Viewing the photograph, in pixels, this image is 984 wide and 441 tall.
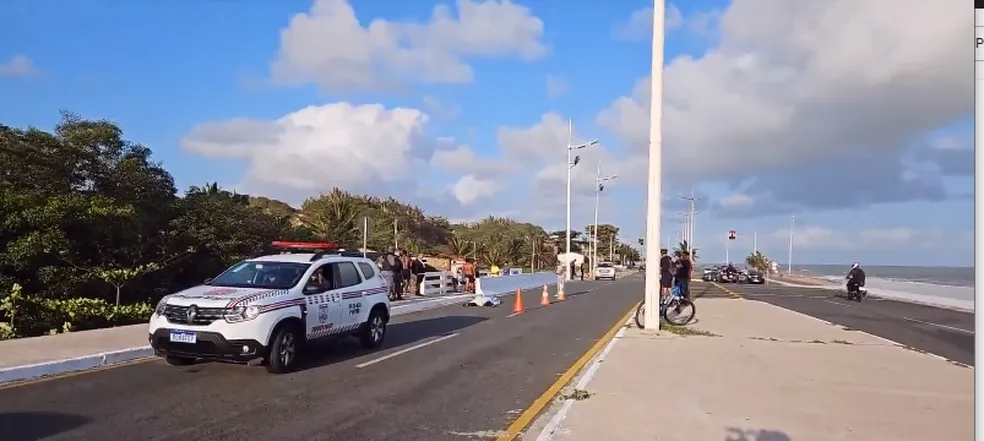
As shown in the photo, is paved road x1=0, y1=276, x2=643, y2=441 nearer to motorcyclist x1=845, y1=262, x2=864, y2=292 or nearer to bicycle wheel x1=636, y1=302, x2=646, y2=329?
bicycle wheel x1=636, y1=302, x2=646, y2=329

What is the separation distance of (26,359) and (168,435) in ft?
15.9

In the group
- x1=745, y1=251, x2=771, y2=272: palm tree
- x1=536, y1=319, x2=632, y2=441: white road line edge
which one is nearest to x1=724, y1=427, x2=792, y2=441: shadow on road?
x1=536, y1=319, x2=632, y2=441: white road line edge

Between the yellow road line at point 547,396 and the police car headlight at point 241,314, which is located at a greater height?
the police car headlight at point 241,314

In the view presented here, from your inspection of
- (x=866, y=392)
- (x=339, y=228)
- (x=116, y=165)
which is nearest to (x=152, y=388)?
(x=866, y=392)

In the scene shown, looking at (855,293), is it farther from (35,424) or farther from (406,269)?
(35,424)

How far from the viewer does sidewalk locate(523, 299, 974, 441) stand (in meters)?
7.89

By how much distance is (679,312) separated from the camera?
1992cm

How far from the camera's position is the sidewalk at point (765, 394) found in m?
7.89

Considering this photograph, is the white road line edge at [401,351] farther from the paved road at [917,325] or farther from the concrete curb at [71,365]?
the paved road at [917,325]

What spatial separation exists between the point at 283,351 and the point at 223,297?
1.11 meters

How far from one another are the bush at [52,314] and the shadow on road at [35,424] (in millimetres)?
7752

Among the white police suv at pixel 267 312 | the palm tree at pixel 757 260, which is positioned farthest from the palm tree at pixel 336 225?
the palm tree at pixel 757 260

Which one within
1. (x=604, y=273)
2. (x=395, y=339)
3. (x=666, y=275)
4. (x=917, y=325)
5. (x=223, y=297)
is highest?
(x=666, y=275)

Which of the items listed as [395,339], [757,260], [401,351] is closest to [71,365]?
[401,351]
